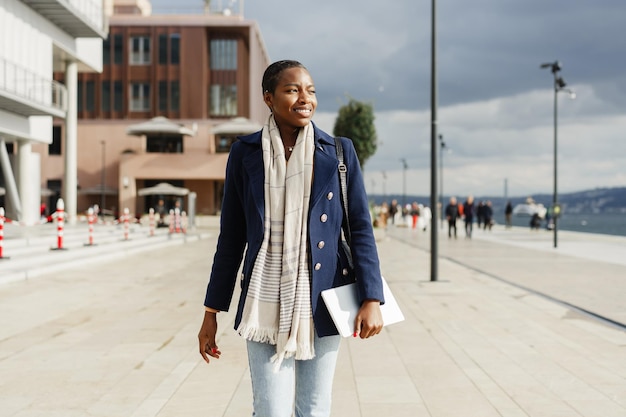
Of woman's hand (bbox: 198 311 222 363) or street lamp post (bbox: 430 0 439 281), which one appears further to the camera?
street lamp post (bbox: 430 0 439 281)

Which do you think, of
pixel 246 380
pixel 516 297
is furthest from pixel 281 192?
pixel 516 297

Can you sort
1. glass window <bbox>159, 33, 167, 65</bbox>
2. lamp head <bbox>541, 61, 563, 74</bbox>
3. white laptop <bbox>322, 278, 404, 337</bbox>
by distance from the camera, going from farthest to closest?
1. glass window <bbox>159, 33, 167, 65</bbox>
2. lamp head <bbox>541, 61, 563, 74</bbox>
3. white laptop <bbox>322, 278, 404, 337</bbox>

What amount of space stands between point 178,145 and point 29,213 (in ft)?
68.2

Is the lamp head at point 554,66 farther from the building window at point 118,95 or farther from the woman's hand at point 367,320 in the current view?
the building window at point 118,95

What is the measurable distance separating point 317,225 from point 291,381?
0.57m

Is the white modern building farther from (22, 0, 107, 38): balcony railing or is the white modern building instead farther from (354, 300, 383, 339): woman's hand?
(354, 300, 383, 339): woman's hand

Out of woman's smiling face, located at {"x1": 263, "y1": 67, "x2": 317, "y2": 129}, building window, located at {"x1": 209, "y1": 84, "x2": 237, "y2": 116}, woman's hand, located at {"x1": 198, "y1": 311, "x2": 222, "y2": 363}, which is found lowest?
woman's hand, located at {"x1": 198, "y1": 311, "x2": 222, "y2": 363}

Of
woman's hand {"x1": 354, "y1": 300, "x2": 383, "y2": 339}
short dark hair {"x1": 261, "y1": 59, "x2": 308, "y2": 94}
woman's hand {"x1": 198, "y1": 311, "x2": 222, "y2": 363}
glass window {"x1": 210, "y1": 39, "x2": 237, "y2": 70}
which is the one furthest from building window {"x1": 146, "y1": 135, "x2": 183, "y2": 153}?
woman's hand {"x1": 354, "y1": 300, "x2": 383, "y2": 339}

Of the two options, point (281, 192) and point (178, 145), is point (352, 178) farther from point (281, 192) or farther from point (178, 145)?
point (178, 145)

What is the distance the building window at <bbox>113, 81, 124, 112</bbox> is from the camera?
55094 millimetres

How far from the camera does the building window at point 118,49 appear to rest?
5497 centimetres

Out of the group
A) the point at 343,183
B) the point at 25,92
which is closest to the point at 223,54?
the point at 25,92

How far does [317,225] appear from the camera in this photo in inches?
100

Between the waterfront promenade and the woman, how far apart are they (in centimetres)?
225
